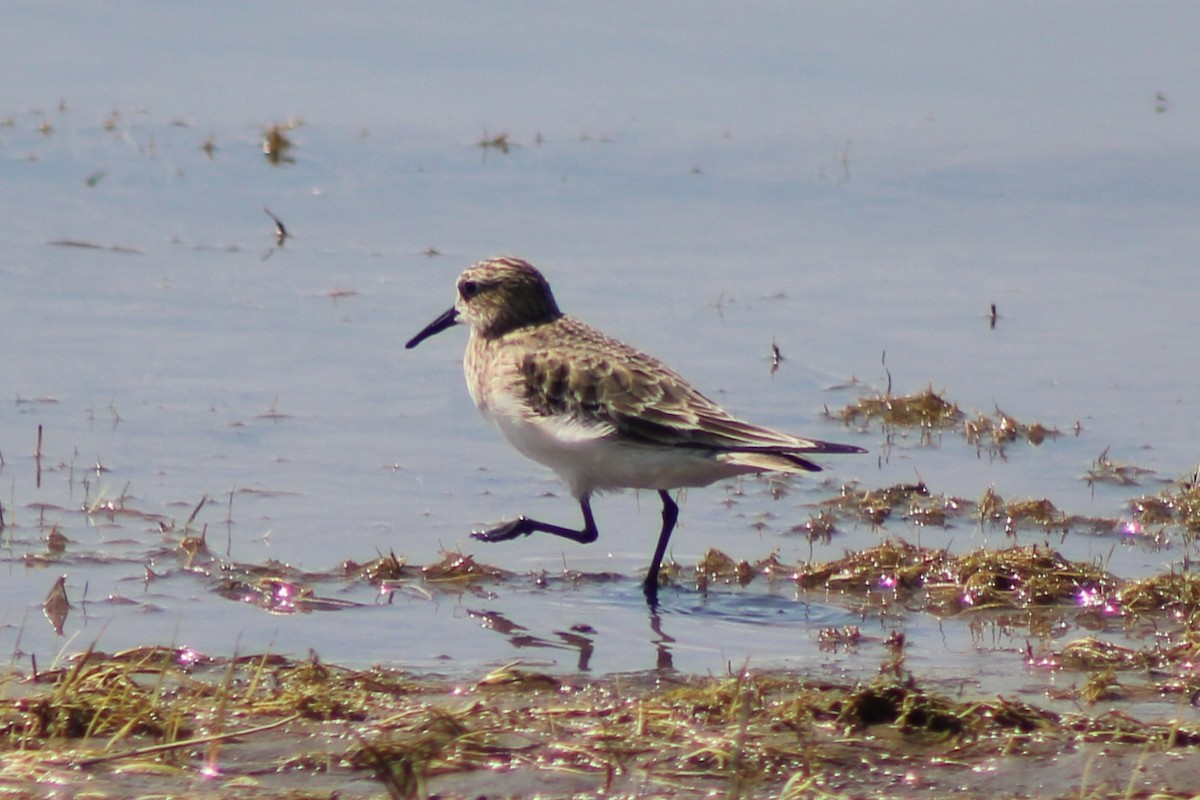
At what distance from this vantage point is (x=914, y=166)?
13305mm

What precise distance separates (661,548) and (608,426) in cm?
48

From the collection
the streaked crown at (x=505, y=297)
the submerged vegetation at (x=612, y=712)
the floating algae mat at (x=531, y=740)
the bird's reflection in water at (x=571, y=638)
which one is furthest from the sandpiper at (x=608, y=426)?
the floating algae mat at (x=531, y=740)

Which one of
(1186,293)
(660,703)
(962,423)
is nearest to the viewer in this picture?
(660,703)

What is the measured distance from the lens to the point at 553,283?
427 inches

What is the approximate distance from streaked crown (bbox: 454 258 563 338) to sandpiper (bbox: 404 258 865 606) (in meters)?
0.19

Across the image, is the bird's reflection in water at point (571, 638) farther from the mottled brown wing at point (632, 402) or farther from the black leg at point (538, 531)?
the mottled brown wing at point (632, 402)

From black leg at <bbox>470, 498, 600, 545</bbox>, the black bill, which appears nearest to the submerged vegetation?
black leg at <bbox>470, 498, 600, 545</bbox>

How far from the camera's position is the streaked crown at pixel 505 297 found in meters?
8.07

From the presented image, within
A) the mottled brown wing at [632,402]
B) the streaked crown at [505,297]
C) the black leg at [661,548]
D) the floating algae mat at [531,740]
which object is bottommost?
the floating algae mat at [531,740]

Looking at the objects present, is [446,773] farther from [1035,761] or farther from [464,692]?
[1035,761]

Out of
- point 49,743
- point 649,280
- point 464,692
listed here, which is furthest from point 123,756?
point 649,280

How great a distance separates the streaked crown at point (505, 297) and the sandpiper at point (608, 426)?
19 centimetres

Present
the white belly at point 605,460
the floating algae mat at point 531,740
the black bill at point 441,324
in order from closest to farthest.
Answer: the floating algae mat at point 531,740 → the white belly at point 605,460 → the black bill at point 441,324

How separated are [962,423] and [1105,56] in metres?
7.32
